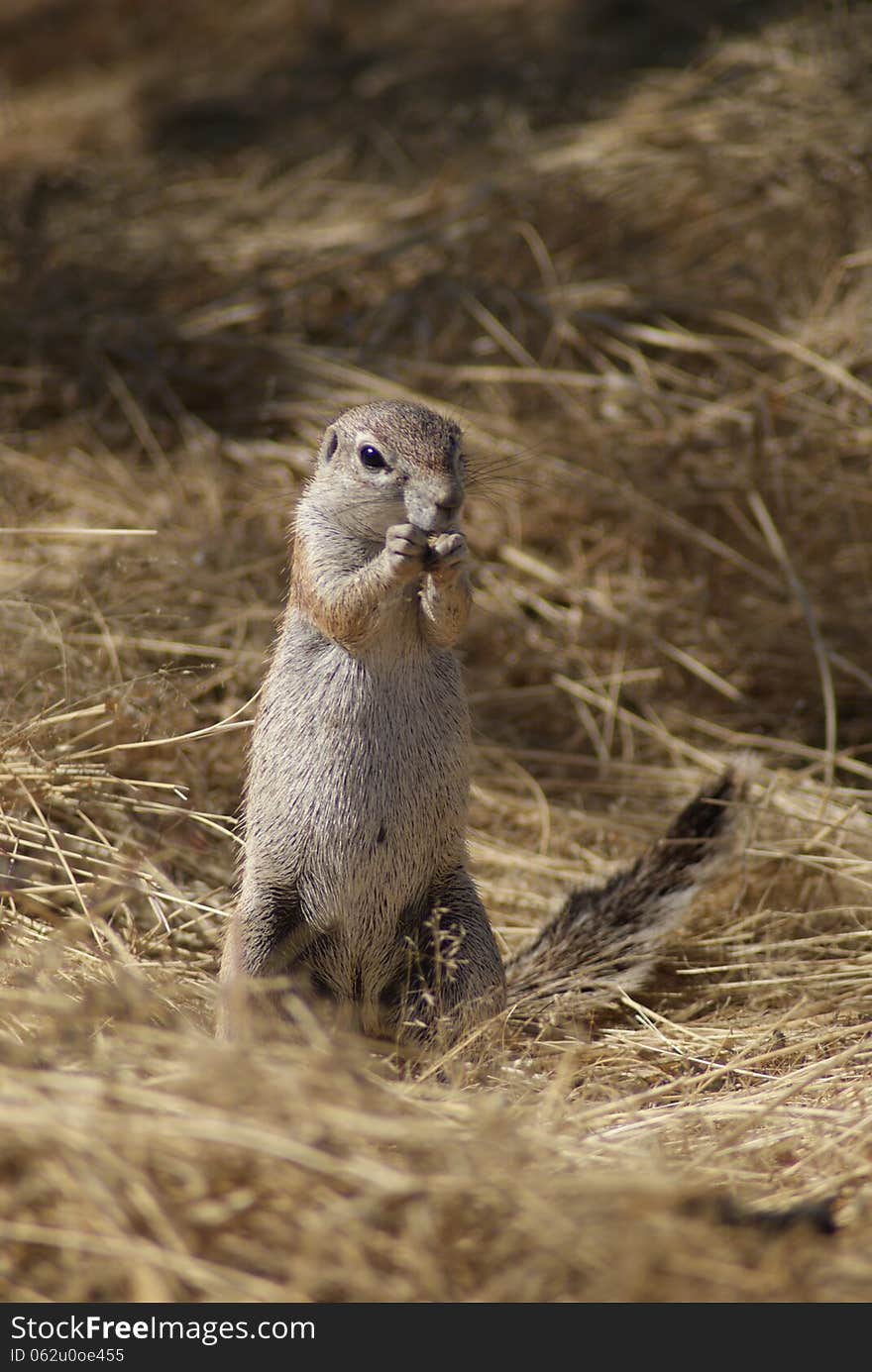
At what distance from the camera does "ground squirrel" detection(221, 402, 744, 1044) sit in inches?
125

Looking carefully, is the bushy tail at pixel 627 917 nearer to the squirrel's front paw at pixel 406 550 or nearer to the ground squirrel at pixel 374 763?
the ground squirrel at pixel 374 763

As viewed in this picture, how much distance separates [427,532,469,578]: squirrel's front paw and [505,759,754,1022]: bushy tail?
3.62ft

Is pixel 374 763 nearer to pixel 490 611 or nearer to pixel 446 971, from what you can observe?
pixel 446 971

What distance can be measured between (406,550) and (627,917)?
132 centimetres

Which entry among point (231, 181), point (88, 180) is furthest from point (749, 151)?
point (88, 180)

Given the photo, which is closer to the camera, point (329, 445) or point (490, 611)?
point (329, 445)

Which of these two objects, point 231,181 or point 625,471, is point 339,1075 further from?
point 231,181

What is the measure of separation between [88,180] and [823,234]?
4.31 metres

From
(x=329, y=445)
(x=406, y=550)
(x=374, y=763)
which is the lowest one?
(x=374, y=763)

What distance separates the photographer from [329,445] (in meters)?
3.42

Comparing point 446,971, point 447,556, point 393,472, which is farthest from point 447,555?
point 446,971

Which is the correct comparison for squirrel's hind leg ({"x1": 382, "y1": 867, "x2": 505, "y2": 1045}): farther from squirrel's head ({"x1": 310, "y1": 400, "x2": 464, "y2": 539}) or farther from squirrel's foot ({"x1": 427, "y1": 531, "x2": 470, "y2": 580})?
squirrel's head ({"x1": 310, "y1": 400, "x2": 464, "y2": 539})

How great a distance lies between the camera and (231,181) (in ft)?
27.2

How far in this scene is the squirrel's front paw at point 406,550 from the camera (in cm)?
307
